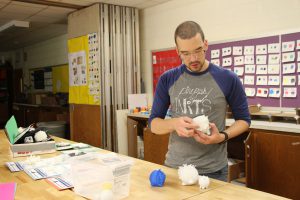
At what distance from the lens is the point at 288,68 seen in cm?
353

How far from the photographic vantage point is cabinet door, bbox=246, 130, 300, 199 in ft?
9.56

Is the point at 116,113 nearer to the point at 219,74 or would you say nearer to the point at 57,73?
the point at 219,74

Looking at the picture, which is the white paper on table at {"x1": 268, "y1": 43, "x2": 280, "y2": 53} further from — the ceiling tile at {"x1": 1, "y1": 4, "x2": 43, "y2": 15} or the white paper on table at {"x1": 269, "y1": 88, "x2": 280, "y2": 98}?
the ceiling tile at {"x1": 1, "y1": 4, "x2": 43, "y2": 15}

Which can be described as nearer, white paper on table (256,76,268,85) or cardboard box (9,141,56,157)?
cardboard box (9,141,56,157)

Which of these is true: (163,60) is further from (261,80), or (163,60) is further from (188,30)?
(188,30)

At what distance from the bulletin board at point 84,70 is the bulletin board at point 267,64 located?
2057 millimetres

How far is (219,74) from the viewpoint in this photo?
181 centimetres

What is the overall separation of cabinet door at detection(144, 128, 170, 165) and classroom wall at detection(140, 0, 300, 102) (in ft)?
3.90

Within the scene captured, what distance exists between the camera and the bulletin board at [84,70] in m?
5.26

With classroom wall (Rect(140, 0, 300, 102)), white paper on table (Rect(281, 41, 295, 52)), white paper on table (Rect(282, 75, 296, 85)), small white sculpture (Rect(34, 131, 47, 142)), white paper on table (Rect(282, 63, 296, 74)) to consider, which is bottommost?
small white sculpture (Rect(34, 131, 47, 142))

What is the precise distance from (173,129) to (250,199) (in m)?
0.55

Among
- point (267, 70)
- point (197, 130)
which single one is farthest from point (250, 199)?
point (267, 70)

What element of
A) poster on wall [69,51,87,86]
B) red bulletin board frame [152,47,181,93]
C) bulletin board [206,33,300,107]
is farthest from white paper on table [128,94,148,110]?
bulletin board [206,33,300,107]

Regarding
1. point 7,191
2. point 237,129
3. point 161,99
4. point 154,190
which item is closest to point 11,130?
point 7,191
